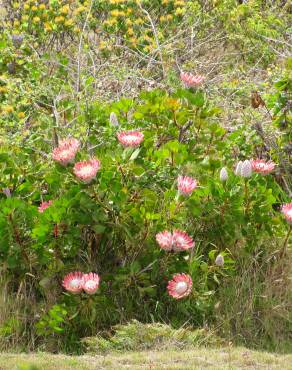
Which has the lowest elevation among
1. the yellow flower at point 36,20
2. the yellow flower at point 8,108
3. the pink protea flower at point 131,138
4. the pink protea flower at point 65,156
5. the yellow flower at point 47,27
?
the yellow flower at point 8,108

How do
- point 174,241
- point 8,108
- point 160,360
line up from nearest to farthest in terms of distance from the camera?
point 160,360 → point 174,241 → point 8,108

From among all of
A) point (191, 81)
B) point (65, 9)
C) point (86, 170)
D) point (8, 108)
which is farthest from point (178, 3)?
point (86, 170)

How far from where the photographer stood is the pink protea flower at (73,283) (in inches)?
175

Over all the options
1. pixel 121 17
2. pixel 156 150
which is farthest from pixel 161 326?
pixel 121 17

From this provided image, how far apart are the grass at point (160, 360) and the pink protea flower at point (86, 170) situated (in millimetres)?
880

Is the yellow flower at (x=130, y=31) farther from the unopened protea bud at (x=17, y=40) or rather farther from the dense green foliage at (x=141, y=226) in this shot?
the dense green foliage at (x=141, y=226)

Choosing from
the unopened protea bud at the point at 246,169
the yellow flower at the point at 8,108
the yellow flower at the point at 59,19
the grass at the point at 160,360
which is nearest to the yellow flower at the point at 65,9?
the yellow flower at the point at 59,19

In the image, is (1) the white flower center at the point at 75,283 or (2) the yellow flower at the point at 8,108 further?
(2) the yellow flower at the point at 8,108

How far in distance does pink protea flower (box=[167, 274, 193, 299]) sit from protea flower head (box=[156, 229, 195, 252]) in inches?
5.7

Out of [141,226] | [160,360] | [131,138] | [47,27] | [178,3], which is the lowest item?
[160,360]

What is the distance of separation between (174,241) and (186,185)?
11.6 inches

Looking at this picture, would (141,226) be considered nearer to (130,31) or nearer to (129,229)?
(129,229)

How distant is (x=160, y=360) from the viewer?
3998 millimetres

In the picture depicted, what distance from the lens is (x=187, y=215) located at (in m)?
4.95
